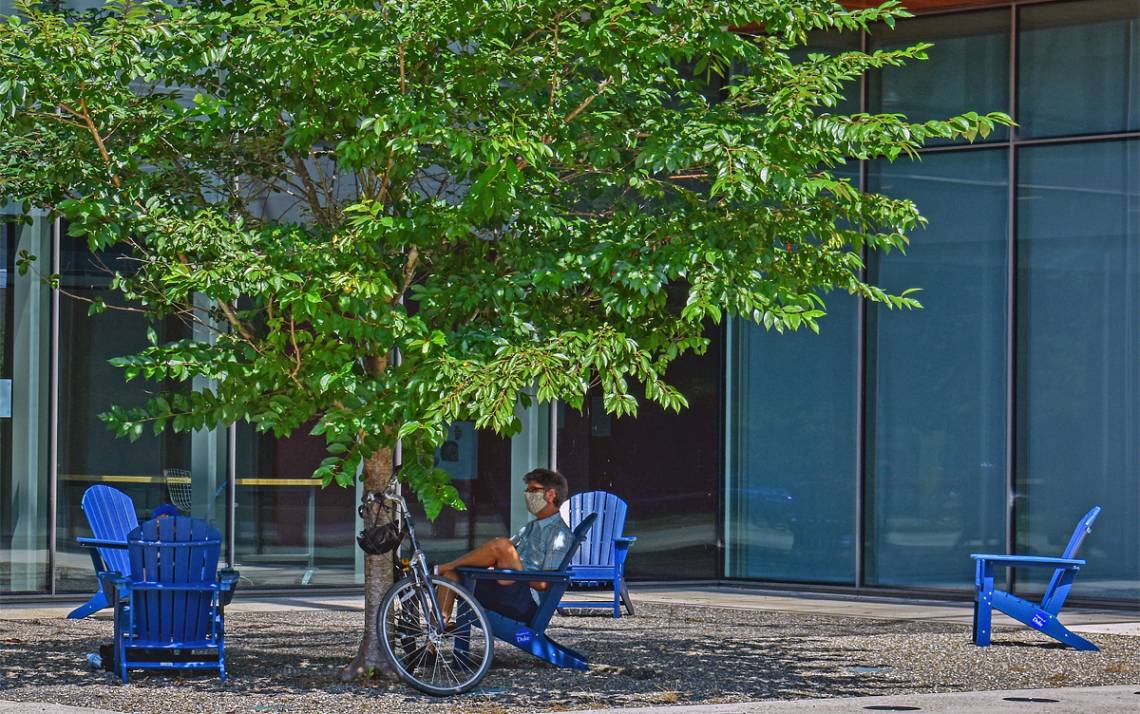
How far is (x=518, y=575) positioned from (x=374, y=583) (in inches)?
37.2

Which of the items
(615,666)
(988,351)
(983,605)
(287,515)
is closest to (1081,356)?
(988,351)

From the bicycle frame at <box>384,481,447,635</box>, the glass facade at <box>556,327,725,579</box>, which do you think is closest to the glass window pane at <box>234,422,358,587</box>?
the glass facade at <box>556,327,725,579</box>

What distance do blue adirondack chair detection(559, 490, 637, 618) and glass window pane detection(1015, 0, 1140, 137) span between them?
17.8 ft

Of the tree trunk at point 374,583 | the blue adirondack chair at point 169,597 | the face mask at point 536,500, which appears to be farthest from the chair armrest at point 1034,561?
the blue adirondack chair at point 169,597

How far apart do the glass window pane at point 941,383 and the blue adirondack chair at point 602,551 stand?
3.42 m

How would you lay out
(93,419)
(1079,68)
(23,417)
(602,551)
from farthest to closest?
(1079,68) → (93,419) → (23,417) → (602,551)

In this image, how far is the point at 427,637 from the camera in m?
9.48

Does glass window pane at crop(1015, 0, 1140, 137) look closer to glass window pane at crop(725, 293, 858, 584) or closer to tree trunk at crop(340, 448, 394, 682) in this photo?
glass window pane at crop(725, 293, 858, 584)

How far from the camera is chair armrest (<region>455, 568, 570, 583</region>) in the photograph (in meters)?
9.83

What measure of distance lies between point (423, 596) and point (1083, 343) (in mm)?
8642

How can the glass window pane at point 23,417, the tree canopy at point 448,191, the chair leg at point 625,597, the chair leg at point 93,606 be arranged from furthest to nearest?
the glass window pane at point 23,417
the chair leg at point 625,597
the chair leg at point 93,606
the tree canopy at point 448,191

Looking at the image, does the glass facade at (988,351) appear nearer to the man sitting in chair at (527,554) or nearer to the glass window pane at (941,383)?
the glass window pane at (941,383)

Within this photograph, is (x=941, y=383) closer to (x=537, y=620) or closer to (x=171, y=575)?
(x=537, y=620)

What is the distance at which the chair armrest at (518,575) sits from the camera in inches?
387
